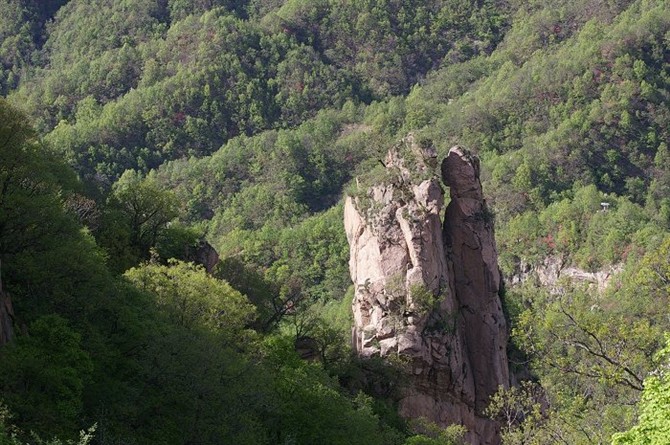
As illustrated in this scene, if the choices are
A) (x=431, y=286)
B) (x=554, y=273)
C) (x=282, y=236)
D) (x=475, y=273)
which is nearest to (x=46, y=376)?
(x=431, y=286)

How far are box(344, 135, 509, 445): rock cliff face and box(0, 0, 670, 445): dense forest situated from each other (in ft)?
6.39

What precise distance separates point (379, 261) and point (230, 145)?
111033 mm

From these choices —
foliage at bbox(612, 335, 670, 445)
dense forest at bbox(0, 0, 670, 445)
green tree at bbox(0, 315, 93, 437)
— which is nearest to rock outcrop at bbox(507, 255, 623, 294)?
dense forest at bbox(0, 0, 670, 445)

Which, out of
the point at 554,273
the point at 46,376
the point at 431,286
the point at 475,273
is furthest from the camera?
the point at 554,273

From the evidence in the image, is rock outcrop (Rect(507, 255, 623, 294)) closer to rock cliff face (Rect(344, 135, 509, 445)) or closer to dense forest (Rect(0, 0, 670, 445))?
dense forest (Rect(0, 0, 670, 445))

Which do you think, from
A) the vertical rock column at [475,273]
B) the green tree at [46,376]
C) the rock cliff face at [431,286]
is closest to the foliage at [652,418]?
the green tree at [46,376]

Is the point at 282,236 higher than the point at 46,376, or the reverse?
the point at 46,376

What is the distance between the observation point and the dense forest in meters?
31.5

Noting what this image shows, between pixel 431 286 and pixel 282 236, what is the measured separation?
67552 millimetres

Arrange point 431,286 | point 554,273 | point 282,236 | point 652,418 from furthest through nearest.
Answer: point 554,273, point 282,236, point 431,286, point 652,418

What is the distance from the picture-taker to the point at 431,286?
196ft

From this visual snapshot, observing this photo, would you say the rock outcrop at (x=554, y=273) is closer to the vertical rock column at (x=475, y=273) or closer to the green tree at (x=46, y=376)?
the vertical rock column at (x=475, y=273)

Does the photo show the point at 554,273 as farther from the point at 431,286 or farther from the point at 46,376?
the point at 46,376

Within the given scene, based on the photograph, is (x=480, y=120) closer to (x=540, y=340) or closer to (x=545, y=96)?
(x=545, y=96)
